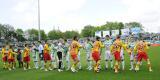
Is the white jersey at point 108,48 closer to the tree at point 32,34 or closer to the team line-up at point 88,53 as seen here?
the team line-up at point 88,53

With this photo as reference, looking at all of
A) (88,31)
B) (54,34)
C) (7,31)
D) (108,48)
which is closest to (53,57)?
(108,48)

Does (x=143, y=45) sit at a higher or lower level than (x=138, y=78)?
higher

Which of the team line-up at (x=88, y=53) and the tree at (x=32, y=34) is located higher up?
the tree at (x=32, y=34)

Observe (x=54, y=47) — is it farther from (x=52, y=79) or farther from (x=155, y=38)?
(x=155, y=38)

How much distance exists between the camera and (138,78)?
66.5 feet

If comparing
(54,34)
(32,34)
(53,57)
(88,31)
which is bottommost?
(53,57)

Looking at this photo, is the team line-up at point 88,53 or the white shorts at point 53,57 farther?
the white shorts at point 53,57

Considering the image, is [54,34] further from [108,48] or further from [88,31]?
[108,48]

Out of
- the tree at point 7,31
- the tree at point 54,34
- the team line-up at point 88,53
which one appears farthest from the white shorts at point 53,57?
the tree at point 54,34

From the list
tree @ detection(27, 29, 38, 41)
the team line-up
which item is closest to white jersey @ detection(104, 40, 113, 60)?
the team line-up

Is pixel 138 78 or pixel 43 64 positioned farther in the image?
pixel 43 64

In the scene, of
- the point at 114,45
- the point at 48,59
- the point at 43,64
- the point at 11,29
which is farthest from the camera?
the point at 11,29

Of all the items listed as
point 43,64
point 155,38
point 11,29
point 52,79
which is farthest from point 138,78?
point 11,29

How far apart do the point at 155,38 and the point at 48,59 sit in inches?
2534
